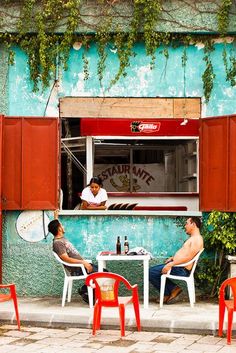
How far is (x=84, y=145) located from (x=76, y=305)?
10.4 feet

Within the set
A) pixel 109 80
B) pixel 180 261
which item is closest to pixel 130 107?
pixel 109 80

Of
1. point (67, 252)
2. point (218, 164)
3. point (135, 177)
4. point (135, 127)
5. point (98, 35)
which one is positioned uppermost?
point (98, 35)

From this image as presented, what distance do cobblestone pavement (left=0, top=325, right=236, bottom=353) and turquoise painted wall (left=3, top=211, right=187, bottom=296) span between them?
249 centimetres

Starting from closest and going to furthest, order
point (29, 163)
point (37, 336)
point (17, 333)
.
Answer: point (37, 336) < point (17, 333) < point (29, 163)

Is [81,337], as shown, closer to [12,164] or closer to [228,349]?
[228,349]

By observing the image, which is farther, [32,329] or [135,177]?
[135,177]

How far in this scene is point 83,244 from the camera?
492 inches

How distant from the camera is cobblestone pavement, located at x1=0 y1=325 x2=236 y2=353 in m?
8.50

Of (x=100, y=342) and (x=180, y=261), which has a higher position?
(x=180, y=261)

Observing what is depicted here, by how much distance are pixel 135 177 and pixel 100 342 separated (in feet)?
19.4

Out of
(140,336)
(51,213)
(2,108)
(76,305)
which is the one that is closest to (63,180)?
(51,213)

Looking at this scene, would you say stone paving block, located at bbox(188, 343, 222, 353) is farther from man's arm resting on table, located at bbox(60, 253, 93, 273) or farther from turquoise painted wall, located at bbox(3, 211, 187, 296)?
turquoise painted wall, located at bbox(3, 211, 187, 296)

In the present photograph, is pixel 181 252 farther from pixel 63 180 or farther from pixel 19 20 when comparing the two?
pixel 19 20

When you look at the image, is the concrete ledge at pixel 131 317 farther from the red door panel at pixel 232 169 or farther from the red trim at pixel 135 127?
the red trim at pixel 135 127
